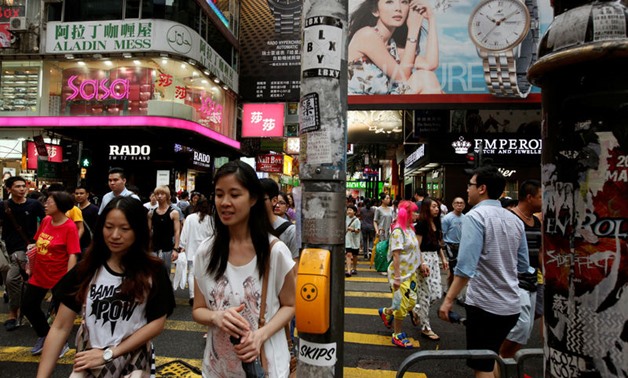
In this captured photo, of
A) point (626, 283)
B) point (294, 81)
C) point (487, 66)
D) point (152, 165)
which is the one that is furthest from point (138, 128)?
point (626, 283)

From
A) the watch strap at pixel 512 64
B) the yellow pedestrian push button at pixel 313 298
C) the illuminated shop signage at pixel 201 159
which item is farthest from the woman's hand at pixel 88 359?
the illuminated shop signage at pixel 201 159

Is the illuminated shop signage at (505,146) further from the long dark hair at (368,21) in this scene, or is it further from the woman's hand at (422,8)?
the woman's hand at (422,8)

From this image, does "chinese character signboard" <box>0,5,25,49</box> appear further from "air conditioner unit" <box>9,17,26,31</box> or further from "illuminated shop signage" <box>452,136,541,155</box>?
"illuminated shop signage" <box>452,136,541,155</box>

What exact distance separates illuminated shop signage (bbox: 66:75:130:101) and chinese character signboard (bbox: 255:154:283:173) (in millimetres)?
8613

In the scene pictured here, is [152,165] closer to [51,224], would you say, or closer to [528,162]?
[51,224]

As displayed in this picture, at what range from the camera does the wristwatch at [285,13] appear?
340 inches

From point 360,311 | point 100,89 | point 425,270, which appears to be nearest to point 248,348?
point 425,270

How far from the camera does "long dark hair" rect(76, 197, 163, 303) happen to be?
2.26 meters

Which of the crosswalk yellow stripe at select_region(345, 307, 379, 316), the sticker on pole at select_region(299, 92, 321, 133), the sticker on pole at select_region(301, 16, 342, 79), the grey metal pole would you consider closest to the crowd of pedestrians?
the grey metal pole

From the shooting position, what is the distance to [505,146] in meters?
17.3

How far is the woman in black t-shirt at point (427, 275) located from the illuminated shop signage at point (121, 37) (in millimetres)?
15728

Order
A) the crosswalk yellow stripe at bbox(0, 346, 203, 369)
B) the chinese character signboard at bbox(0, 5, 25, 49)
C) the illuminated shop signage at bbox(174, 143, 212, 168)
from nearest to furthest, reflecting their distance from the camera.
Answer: the crosswalk yellow stripe at bbox(0, 346, 203, 369) < the chinese character signboard at bbox(0, 5, 25, 49) < the illuminated shop signage at bbox(174, 143, 212, 168)

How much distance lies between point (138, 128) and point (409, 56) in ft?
41.6

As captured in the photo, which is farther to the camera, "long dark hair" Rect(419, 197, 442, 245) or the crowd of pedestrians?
"long dark hair" Rect(419, 197, 442, 245)
